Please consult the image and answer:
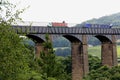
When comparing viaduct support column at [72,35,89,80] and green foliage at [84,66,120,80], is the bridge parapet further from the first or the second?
green foliage at [84,66,120,80]

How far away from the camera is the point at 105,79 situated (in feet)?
213

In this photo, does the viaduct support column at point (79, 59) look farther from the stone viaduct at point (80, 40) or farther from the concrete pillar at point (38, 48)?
the concrete pillar at point (38, 48)

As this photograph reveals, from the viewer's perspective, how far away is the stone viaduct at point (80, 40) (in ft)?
229

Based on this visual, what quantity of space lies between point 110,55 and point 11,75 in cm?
5094

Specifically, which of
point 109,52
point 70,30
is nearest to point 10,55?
point 70,30

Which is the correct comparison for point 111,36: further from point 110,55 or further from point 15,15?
point 15,15

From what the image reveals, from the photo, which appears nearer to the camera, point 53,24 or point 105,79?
point 105,79

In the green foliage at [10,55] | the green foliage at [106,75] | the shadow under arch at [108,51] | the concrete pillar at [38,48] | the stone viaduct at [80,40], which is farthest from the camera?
the shadow under arch at [108,51]

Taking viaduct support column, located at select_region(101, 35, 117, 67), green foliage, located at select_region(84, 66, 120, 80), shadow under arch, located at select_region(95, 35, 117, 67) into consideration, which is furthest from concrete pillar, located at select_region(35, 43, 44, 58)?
viaduct support column, located at select_region(101, 35, 117, 67)

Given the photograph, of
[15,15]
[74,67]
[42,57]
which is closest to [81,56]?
[74,67]

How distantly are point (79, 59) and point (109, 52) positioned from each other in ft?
28.0

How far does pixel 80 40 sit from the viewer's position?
74.7 m

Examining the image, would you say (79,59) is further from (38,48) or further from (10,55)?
(10,55)


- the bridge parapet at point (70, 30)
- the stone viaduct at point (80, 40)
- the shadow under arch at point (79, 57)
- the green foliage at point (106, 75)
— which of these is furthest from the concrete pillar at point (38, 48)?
the green foliage at point (106, 75)
